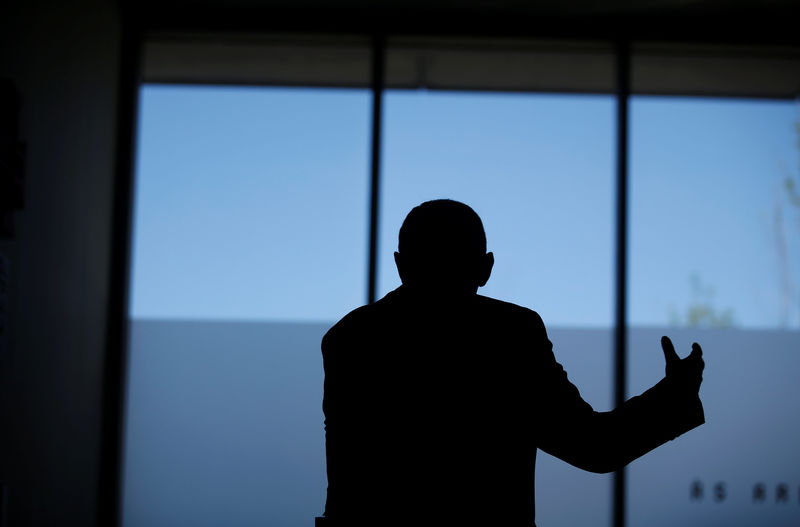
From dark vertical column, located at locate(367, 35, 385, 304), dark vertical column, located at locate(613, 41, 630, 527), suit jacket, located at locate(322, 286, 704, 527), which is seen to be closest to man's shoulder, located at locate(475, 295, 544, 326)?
suit jacket, located at locate(322, 286, 704, 527)

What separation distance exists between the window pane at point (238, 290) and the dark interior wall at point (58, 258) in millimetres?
231

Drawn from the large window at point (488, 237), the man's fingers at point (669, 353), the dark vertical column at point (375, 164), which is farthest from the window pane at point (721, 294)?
the man's fingers at point (669, 353)

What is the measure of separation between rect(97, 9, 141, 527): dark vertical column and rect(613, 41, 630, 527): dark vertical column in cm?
235

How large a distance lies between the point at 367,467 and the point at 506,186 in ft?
8.26

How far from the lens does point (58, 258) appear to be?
2.36 meters

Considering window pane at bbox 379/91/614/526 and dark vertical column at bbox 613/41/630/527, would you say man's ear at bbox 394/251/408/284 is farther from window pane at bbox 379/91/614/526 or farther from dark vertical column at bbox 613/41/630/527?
dark vertical column at bbox 613/41/630/527

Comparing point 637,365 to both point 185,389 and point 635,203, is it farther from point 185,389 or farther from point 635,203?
point 185,389

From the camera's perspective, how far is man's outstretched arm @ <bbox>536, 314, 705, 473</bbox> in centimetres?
86

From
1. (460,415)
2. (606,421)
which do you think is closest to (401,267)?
(460,415)

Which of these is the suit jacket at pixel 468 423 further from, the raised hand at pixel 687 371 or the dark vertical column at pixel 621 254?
the dark vertical column at pixel 621 254

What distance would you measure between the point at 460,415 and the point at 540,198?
98.5 inches

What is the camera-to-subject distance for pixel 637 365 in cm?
317

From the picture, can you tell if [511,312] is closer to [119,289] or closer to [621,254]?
[621,254]

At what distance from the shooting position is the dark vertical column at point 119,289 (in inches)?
121
